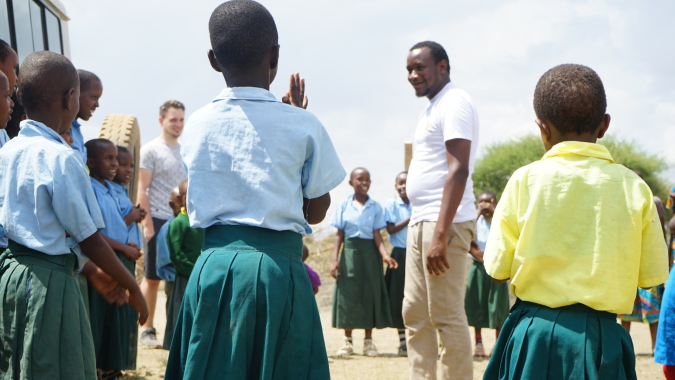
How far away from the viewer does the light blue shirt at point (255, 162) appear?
2.41 m

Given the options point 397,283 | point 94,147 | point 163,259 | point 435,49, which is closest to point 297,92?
point 435,49

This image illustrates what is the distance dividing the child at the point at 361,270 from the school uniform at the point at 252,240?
540 cm

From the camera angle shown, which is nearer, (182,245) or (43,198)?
(43,198)

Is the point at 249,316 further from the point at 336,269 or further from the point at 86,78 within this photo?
the point at 336,269

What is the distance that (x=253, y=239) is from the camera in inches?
95.0

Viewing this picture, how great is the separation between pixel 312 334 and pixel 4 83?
67.6 inches

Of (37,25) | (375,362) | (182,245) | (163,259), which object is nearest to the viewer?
(182,245)

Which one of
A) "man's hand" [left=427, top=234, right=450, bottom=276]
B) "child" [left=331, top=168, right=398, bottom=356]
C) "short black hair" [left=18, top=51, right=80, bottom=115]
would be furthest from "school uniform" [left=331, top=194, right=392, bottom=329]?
"short black hair" [left=18, top=51, right=80, bottom=115]

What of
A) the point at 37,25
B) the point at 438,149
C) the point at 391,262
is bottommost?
the point at 391,262

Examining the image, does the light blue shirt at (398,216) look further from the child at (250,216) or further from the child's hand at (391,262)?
the child at (250,216)

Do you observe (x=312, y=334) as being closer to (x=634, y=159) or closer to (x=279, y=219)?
(x=279, y=219)

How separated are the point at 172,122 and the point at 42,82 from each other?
4320 millimetres

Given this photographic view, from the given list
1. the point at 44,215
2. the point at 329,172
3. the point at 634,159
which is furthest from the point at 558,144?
the point at 634,159

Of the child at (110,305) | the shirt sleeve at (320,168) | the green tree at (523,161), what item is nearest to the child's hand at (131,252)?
the child at (110,305)
